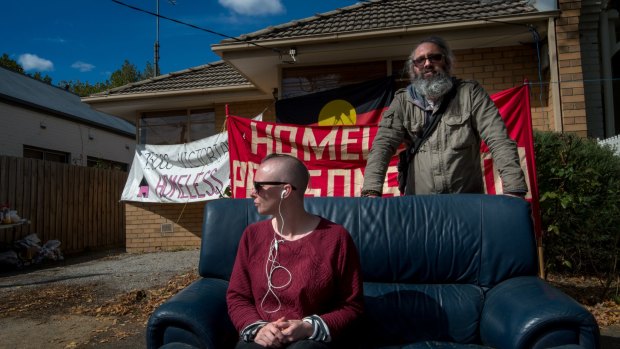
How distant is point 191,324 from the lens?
225cm

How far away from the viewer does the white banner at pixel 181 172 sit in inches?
348

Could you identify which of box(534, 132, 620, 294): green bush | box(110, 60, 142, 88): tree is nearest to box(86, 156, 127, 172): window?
box(534, 132, 620, 294): green bush

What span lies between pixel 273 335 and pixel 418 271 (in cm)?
116

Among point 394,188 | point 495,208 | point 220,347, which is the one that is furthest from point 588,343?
point 394,188

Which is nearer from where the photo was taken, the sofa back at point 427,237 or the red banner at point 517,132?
the sofa back at point 427,237

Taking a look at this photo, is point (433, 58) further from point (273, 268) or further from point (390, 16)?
point (390, 16)

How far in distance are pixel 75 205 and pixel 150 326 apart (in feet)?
32.7

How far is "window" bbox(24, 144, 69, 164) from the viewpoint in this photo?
14.0 m

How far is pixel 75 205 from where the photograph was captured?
11.1 meters

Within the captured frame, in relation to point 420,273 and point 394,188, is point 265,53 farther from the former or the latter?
point 420,273

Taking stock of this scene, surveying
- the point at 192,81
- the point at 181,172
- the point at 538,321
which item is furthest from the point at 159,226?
the point at 538,321

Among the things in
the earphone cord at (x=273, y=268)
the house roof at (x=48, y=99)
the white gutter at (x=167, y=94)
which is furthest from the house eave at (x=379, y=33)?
the house roof at (x=48, y=99)

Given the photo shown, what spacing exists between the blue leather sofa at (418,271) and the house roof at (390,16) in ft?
14.3

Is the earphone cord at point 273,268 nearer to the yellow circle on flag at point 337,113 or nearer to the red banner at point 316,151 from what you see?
the red banner at point 316,151
